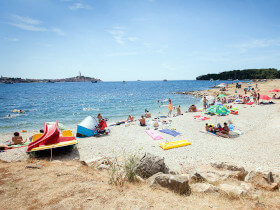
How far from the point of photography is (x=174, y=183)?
4340 millimetres

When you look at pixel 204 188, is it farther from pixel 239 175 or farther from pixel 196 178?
pixel 239 175

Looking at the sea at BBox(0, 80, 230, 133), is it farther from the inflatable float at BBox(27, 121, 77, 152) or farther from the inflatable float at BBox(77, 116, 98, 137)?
the inflatable float at BBox(27, 121, 77, 152)

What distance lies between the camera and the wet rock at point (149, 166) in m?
5.56

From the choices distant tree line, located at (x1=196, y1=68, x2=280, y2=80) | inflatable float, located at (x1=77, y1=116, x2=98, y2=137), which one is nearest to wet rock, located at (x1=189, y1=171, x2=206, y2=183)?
inflatable float, located at (x1=77, y1=116, x2=98, y2=137)

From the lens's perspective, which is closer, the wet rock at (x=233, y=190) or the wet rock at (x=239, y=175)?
the wet rock at (x=233, y=190)

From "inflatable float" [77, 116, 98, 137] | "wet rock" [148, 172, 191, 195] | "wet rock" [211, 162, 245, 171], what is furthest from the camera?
"inflatable float" [77, 116, 98, 137]

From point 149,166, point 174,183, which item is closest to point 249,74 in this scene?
point 149,166

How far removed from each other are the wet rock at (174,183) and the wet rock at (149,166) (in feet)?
2.79

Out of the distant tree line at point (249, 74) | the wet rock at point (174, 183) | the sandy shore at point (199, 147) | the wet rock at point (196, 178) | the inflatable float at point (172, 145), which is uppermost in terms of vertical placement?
the distant tree line at point (249, 74)

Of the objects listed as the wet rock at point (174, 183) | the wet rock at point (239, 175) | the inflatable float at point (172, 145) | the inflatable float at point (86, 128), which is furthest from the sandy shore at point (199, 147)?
the wet rock at point (239, 175)

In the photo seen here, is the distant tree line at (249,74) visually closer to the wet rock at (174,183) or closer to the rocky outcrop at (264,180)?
the rocky outcrop at (264,180)

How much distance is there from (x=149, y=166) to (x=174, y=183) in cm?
142

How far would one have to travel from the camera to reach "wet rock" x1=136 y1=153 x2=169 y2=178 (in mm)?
5562

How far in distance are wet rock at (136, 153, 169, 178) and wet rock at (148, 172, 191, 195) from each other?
850 mm
